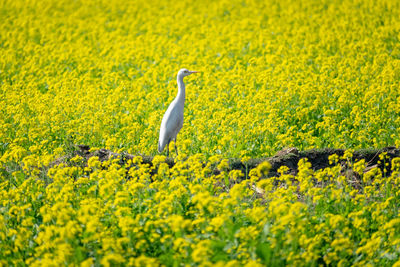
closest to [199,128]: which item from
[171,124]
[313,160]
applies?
[171,124]

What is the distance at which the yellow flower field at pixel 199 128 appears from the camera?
15.0ft

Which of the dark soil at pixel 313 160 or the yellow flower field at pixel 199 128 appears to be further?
the dark soil at pixel 313 160

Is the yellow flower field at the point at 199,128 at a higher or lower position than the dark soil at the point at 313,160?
higher

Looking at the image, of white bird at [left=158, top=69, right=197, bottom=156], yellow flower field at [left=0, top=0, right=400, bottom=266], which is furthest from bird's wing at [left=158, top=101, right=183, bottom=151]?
yellow flower field at [left=0, top=0, right=400, bottom=266]

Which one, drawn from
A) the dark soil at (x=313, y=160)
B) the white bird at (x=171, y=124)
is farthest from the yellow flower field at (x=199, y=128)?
the white bird at (x=171, y=124)

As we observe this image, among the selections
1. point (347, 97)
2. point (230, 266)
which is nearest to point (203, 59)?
point (347, 97)

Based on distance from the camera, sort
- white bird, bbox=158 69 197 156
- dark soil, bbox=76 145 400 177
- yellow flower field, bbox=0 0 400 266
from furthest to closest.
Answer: white bird, bbox=158 69 197 156
dark soil, bbox=76 145 400 177
yellow flower field, bbox=0 0 400 266

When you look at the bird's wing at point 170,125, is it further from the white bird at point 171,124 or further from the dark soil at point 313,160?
the dark soil at point 313,160

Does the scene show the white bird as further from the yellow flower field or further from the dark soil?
the dark soil

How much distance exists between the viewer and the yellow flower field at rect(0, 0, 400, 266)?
180 inches

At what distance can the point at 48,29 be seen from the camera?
20.1 meters

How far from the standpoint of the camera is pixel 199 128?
8562mm

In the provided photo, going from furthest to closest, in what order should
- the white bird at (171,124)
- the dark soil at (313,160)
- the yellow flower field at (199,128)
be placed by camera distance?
1. the white bird at (171,124)
2. the dark soil at (313,160)
3. the yellow flower field at (199,128)

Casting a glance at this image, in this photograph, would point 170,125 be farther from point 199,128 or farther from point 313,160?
point 313,160
